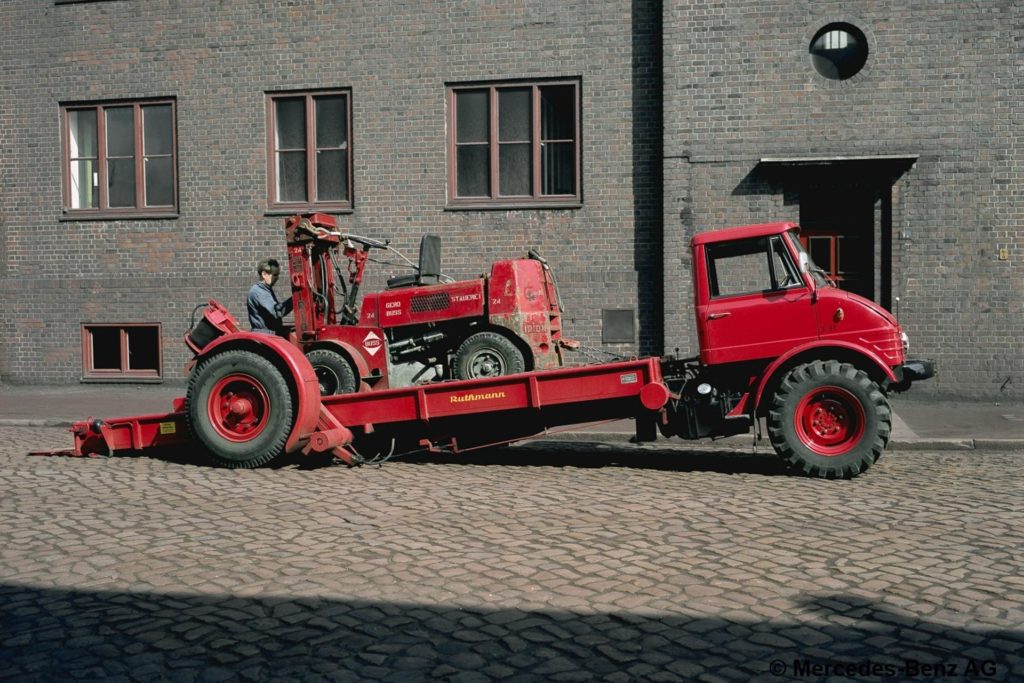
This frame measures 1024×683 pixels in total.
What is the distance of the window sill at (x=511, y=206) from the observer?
1596 cm

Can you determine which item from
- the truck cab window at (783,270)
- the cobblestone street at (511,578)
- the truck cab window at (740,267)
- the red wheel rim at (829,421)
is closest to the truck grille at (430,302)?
the cobblestone street at (511,578)

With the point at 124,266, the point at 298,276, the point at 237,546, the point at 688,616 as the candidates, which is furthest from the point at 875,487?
the point at 124,266

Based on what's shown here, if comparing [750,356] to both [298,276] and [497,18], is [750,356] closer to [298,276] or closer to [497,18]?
[298,276]

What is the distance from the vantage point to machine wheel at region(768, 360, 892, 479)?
865 cm

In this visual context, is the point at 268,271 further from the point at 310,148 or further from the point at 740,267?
the point at 310,148

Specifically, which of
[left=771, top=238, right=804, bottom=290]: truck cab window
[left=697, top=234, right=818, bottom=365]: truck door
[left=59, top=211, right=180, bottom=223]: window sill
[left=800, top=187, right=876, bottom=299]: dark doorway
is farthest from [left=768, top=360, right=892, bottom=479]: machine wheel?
[left=59, top=211, right=180, bottom=223]: window sill

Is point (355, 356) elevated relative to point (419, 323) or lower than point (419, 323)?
lower

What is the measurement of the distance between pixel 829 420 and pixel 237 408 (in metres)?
5.19

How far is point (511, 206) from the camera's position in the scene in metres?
16.1

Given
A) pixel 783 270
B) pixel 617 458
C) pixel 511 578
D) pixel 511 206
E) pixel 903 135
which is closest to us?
pixel 511 578

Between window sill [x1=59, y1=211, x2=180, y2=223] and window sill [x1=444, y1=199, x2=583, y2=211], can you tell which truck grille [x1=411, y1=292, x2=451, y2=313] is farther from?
window sill [x1=59, y1=211, x2=180, y2=223]

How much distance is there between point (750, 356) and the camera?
9164 mm

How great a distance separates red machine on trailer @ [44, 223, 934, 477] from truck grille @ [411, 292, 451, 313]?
1376 mm

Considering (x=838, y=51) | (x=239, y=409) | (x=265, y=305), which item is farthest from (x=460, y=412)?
(x=838, y=51)
